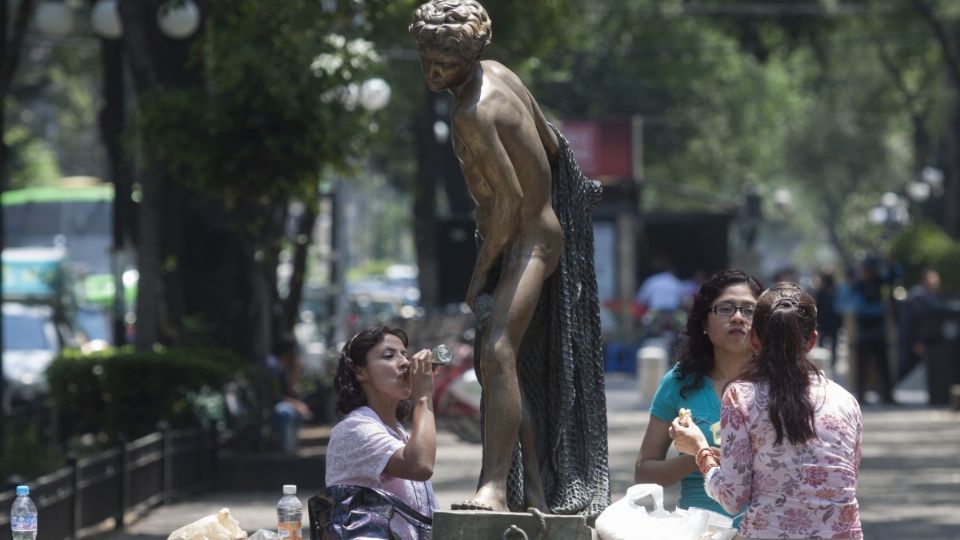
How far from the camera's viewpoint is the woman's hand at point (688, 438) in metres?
5.88

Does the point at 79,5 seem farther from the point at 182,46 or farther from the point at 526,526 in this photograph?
the point at 526,526

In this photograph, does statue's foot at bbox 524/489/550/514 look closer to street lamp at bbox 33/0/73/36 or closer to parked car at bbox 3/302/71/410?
street lamp at bbox 33/0/73/36

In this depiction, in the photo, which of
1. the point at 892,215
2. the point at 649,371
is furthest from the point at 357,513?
the point at 892,215

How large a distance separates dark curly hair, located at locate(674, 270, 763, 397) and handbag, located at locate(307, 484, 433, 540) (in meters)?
1.05

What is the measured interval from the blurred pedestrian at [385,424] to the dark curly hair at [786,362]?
3.70 feet

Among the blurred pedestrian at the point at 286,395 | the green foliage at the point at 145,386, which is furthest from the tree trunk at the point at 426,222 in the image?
the green foliage at the point at 145,386

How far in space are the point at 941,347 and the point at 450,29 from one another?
17.2 m

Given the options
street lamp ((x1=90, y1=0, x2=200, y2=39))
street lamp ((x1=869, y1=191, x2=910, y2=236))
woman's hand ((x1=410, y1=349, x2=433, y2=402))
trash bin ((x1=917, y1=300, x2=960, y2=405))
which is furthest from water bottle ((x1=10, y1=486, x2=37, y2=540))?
street lamp ((x1=869, y1=191, x2=910, y2=236))

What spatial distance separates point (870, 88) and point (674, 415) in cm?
5810

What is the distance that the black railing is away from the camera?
10.9 m

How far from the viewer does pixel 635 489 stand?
229 inches

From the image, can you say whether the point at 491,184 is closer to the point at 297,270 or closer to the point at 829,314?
the point at 297,270

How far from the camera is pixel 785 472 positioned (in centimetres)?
532

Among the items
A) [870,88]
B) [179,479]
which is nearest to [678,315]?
[179,479]
